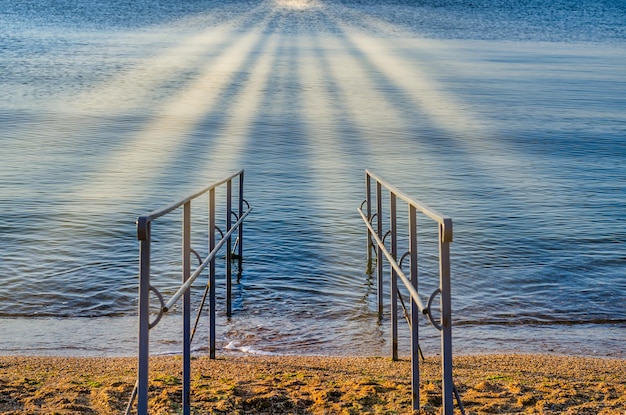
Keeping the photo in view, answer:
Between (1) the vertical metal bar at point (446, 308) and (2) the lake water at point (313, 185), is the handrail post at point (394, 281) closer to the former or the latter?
(2) the lake water at point (313, 185)

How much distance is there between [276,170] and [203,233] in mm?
7401

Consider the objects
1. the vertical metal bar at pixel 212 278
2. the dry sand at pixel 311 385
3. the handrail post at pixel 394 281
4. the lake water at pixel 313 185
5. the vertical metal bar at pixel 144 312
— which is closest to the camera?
the vertical metal bar at pixel 144 312

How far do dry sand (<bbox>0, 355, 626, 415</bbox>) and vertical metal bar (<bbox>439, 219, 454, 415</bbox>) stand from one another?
37.7 inches

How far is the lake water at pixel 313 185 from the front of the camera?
25.4 ft


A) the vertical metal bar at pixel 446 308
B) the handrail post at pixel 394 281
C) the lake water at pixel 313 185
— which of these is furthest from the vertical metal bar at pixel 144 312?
the lake water at pixel 313 185

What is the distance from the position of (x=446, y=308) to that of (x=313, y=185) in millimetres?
13368

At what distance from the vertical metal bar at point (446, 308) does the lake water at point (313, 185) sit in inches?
117

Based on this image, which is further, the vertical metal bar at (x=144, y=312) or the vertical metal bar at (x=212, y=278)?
the vertical metal bar at (x=212, y=278)

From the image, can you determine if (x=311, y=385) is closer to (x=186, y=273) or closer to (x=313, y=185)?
(x=186, y=273)

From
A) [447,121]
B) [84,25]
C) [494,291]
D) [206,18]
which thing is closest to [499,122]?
[447,121]

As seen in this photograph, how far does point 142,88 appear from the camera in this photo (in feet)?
134

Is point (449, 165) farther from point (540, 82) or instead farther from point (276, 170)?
point (540, 82)

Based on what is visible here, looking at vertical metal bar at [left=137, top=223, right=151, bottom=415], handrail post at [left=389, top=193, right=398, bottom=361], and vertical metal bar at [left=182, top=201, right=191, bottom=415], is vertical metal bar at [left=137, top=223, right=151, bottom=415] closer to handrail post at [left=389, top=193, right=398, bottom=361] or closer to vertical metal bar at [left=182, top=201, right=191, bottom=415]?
vertical metal bar at [left=182, top=201, right=191, bottom=415]

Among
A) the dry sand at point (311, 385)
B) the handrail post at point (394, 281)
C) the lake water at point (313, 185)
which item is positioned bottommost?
the lake water at point (313, 185)
